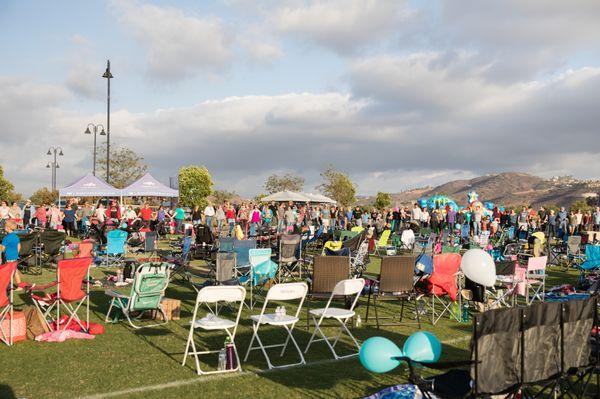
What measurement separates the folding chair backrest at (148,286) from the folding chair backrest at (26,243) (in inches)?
264

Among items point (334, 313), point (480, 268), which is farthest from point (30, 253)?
point (480, 268)

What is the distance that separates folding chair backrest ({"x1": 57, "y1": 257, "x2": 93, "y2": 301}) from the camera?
7238 millimetres

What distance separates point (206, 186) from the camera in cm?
5753

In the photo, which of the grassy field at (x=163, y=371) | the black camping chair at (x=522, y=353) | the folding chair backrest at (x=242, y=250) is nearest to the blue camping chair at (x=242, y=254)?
the folding chair backrest at (x=242, y=250)

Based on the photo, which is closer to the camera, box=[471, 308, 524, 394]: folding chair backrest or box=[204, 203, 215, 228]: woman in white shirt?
box=[471, 308, 524, 394]: folding chair backrest

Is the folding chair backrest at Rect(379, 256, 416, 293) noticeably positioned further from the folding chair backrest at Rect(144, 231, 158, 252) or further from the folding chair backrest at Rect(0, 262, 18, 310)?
the folding chair backrest at Rect(144, 231, 158, 252)

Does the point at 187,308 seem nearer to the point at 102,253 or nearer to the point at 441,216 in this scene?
the point at 102,253

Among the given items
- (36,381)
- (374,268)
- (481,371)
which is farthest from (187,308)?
(374,268)

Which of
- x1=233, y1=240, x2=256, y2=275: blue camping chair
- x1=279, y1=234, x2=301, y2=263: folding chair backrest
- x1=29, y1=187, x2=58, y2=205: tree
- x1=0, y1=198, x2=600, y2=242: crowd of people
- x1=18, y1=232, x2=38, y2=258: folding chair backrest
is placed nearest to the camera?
x1=233, y1=240, x2=256, y2=275: blue camping chair

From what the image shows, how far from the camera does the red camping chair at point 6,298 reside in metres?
6.54

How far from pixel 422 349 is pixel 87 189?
70.2 feet

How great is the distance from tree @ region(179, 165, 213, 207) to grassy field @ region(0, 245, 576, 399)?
156 feet

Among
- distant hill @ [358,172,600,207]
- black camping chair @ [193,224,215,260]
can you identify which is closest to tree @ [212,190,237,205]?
distant hill @ [358,172,600,207]

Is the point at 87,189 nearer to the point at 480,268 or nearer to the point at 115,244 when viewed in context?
the point at 115,244
